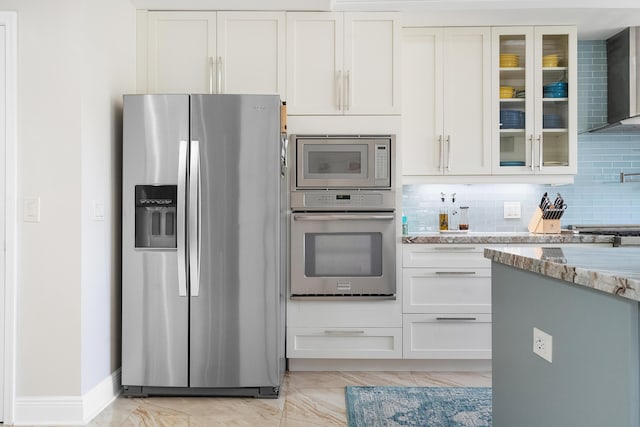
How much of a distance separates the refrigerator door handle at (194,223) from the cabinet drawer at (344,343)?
753mm

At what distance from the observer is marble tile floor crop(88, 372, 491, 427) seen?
8.28 ft

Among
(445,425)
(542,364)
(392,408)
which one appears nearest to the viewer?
(542,364)

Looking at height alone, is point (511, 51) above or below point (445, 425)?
above

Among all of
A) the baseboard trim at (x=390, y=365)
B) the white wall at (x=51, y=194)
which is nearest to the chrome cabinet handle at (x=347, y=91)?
the white wall at (x=51, y=194)

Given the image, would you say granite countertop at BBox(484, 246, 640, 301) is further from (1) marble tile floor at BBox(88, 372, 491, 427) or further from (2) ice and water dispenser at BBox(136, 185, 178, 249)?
(2) ice and water dispenser at BBox(136, 185, 178, 249)

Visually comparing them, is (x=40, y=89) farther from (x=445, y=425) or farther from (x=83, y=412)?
(x=445, y=425)

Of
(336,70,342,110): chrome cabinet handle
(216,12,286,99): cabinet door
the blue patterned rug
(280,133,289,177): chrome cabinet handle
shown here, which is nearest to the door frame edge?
(216,12,286,99): cabinet door

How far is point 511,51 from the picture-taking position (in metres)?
3.53

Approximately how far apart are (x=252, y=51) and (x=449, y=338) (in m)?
2.22

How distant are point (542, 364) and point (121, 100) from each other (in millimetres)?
2618

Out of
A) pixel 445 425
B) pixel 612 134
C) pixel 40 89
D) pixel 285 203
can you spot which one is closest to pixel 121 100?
pixel 40 89

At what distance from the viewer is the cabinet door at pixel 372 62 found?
3268 millimetres

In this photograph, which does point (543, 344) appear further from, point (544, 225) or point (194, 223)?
point (544, 225)

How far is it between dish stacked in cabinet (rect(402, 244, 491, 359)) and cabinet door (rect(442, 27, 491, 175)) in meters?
0.63
